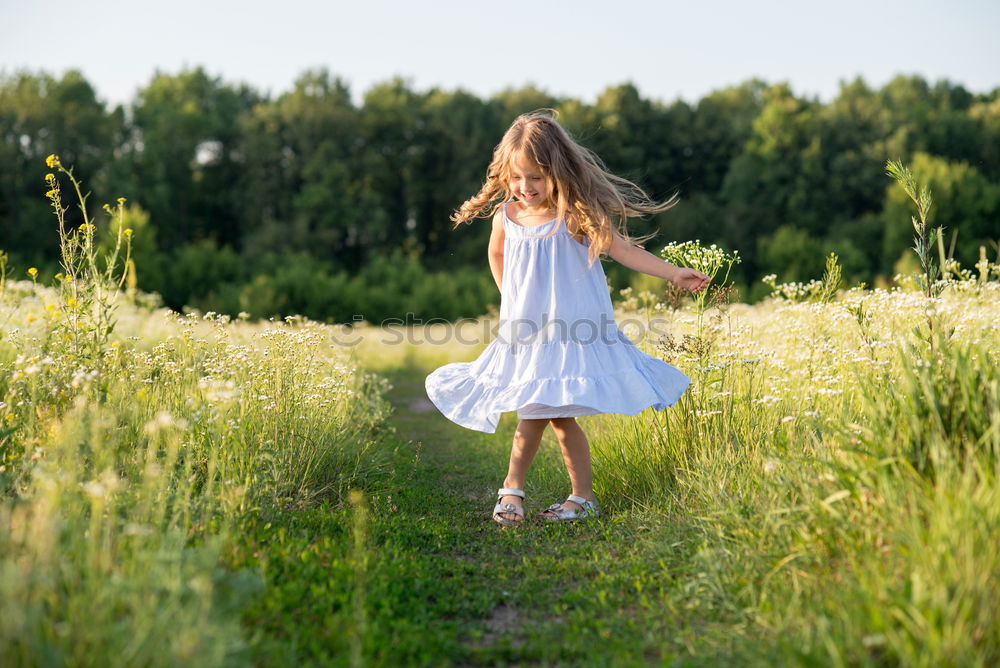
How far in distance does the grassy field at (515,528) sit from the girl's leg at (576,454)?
227 mm

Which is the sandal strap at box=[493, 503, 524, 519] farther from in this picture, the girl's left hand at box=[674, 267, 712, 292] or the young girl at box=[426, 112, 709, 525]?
the girl's left hand at box=[674, 267, 712, 292]

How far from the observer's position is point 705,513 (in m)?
3.90

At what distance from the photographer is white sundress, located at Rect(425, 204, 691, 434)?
4277 mm

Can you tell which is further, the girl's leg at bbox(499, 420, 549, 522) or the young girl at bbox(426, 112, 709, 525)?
the girl's leg at bbox(499, 420, 549, 522)

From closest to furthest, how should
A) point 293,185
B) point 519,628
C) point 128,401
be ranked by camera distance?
1. point 519,628
2. point 128,401
3. point 293,185

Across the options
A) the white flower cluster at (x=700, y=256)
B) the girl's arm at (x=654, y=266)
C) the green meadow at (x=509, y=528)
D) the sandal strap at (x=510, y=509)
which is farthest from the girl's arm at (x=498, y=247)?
the sandal strap at (x=510, y=509)

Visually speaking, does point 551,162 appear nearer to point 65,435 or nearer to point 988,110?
point 65,435

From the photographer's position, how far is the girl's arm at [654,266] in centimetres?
432

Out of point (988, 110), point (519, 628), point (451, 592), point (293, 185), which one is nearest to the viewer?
point (519, 628)

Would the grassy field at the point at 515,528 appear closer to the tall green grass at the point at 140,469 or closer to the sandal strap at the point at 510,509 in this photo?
the tall green grass at the point at 140,469

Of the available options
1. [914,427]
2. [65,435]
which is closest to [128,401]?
[65,435]

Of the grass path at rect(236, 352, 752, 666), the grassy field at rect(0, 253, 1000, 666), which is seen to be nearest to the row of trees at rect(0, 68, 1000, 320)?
the grassy field at rect(0, 253, 1000, 666)

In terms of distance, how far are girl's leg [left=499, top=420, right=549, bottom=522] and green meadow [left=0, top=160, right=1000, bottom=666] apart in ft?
0.60

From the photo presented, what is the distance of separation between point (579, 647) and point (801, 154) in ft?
118
